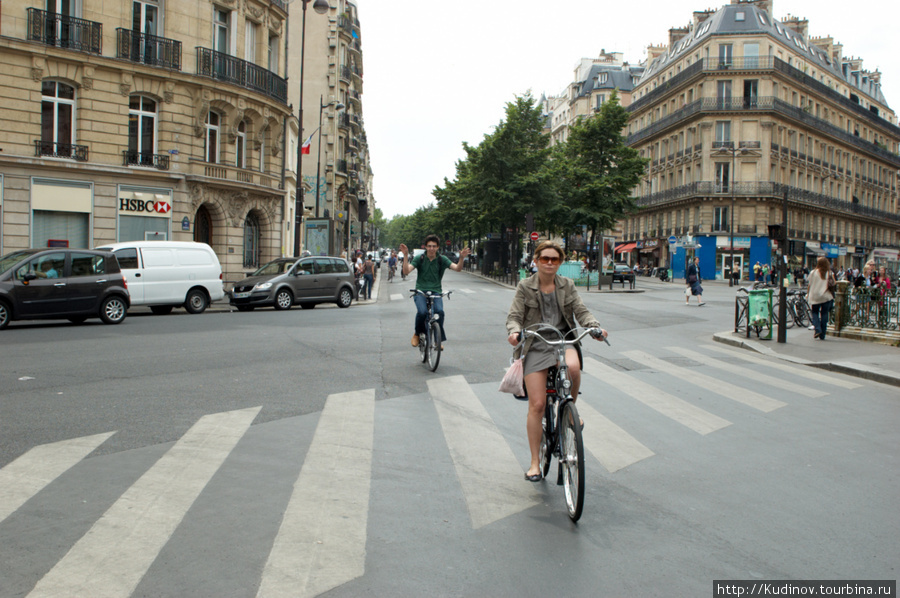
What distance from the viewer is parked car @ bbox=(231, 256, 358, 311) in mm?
22750

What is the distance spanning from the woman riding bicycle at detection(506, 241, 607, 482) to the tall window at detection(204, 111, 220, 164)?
27787 mm

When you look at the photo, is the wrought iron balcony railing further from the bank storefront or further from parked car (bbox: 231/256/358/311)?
parked car (bbox: 231/256/358/311)

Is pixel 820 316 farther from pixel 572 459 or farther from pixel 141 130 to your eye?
pixel 141 130

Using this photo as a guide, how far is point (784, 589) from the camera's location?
374 cm

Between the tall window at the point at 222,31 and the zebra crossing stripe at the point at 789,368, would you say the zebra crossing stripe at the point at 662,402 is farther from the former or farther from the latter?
the tall window at the point at 222,31

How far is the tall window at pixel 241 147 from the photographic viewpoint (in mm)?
32359

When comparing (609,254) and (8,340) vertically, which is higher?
(609,254)

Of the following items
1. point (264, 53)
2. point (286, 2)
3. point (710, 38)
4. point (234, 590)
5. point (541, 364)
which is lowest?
point (234, 590)

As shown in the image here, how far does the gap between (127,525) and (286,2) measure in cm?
3698

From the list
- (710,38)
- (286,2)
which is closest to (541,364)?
(286,2)

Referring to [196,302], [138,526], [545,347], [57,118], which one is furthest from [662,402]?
[57,118]

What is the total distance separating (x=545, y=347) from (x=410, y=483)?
1.32 meters

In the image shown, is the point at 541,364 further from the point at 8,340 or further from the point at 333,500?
the point at 8,340

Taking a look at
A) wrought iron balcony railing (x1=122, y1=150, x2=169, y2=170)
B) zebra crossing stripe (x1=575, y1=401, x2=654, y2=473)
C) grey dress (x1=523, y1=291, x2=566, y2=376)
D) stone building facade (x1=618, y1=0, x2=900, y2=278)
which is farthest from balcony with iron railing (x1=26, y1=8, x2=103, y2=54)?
stone building facade (x1=618, y1=0, x2=900, y2=278)
